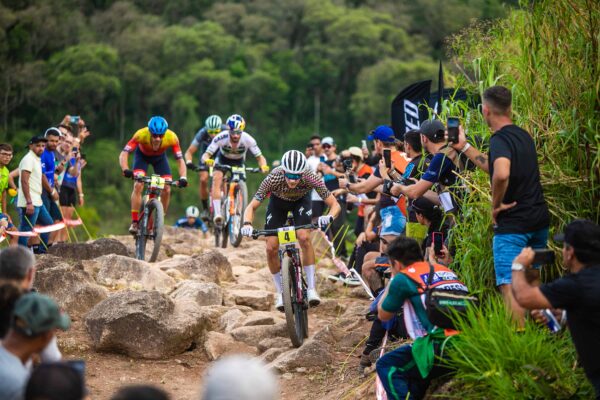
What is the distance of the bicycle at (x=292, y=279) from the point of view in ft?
29.7

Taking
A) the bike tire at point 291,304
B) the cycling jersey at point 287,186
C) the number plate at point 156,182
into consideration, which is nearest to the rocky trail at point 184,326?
the bike tire at point 291,304

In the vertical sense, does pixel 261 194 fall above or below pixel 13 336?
above

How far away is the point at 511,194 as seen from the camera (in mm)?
6289

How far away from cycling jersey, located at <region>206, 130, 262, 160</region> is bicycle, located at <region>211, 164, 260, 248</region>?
0.24 meters

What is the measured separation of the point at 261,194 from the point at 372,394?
11.2 feet

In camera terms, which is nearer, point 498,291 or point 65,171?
point 498,291

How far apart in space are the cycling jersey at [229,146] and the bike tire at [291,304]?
5.37 m

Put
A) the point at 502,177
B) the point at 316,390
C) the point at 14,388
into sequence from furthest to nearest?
the point at 316,390 → the point at 502,177 → the point at 14,388

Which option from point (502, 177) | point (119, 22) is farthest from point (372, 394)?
point (119, 22)

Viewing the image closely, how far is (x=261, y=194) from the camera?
32.4 ft

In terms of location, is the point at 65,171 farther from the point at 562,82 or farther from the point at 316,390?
the point at 562,82

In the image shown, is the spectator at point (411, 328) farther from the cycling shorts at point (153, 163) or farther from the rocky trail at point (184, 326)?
the cycling shorts at point (153, 163)

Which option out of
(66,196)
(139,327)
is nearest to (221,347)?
(139,327)

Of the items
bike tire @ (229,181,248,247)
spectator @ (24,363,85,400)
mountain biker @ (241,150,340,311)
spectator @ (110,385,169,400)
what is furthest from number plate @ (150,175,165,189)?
spectator @ (110,385,169,400)
